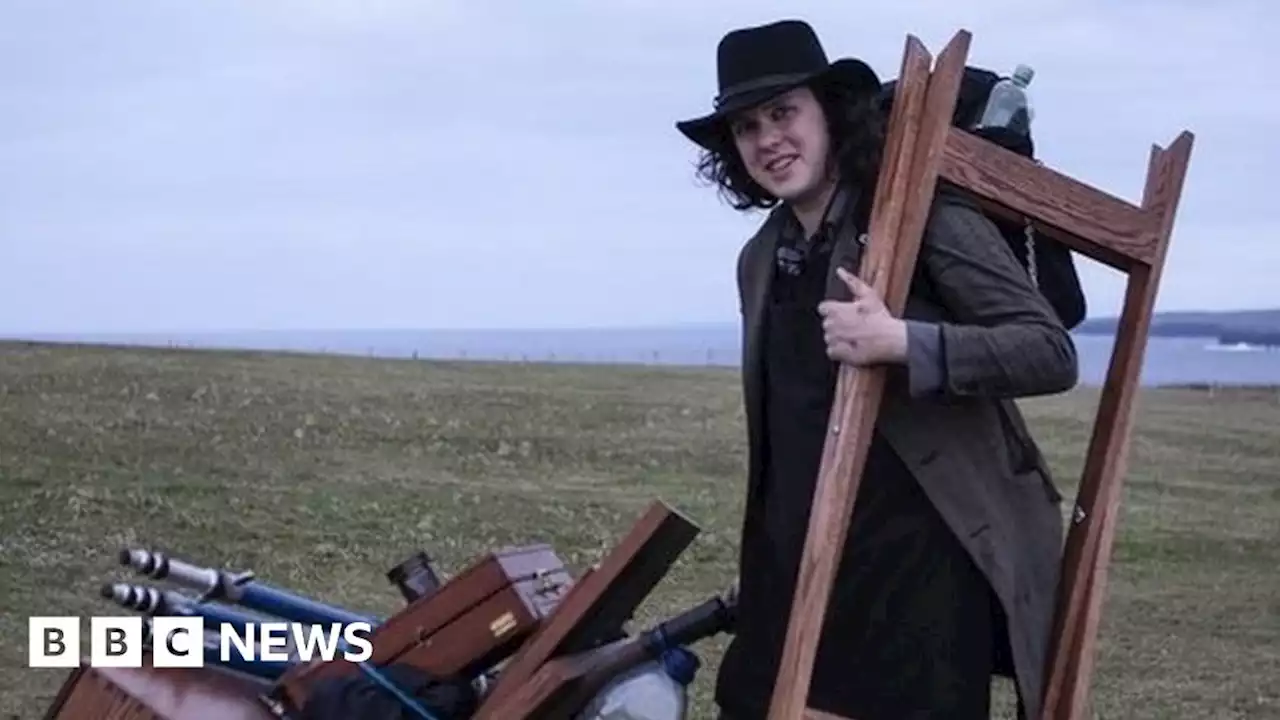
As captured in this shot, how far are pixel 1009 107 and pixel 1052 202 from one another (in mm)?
225

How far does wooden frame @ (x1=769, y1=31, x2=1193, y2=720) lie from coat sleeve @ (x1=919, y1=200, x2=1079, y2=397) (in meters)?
0.07

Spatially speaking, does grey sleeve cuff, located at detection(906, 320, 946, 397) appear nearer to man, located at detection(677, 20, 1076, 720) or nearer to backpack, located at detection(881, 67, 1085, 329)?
man, located at detection(677, 20, 1076, 720)

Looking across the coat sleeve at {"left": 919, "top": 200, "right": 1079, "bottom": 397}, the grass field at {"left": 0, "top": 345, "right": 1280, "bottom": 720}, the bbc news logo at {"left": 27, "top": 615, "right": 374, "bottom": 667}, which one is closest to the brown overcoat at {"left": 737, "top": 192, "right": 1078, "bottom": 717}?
the coat sleeve at {"left": 919, "top": 200, "right": 1079, "bottom": 397}

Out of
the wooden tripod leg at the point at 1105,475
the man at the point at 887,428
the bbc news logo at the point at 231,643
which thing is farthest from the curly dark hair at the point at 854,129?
the bbc news logo at the point at 231,643

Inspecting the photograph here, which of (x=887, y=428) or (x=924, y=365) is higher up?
(x=924, y=365)

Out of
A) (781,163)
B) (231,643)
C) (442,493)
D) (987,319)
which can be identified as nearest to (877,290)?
(987,319)

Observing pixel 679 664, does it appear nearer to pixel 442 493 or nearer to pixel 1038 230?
pixel 1038 230

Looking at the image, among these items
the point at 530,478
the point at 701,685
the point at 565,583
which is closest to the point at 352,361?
the point at 530,478

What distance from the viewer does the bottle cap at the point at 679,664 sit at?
3.93 m

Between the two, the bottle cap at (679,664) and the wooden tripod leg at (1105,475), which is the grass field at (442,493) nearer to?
the bottle cap at (679,664)

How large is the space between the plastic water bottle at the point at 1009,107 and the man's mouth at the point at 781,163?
0.36 metres

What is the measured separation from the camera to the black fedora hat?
3602 millimetres

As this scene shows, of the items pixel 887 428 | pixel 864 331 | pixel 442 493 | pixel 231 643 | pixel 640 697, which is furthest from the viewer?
pixel 442 493

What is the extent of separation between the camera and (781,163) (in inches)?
143
